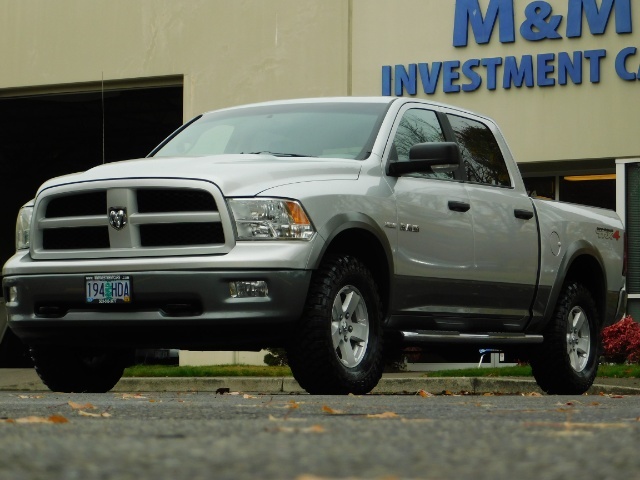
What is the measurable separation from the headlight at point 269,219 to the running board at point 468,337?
1.27 metres

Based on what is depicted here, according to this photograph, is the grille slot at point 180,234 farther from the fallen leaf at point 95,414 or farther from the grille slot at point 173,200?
the fallen leaf at point 95,414

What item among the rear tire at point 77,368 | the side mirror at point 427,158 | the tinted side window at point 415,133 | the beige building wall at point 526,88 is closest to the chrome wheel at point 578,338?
the tinted side window at point 415,133

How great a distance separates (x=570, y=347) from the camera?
10617mm

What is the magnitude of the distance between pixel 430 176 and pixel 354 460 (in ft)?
19.4

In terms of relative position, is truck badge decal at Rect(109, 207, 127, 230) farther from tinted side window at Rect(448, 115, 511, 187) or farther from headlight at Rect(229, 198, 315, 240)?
tinted side window at Rect(448, 115, 511, 187)

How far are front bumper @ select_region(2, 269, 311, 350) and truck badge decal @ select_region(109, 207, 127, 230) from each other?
12.7 inches

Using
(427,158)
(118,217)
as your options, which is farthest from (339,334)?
(118,217)

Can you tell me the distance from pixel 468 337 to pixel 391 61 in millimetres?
10439

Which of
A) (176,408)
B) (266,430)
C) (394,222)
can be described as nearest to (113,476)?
(266,430)

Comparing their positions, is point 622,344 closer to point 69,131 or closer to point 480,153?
point 480,153

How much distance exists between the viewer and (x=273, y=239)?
7.96m

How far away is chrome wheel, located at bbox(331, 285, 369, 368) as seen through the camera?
824cm

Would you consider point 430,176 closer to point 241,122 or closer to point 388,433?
point 241,122

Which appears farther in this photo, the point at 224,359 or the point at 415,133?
the point at 224,359
